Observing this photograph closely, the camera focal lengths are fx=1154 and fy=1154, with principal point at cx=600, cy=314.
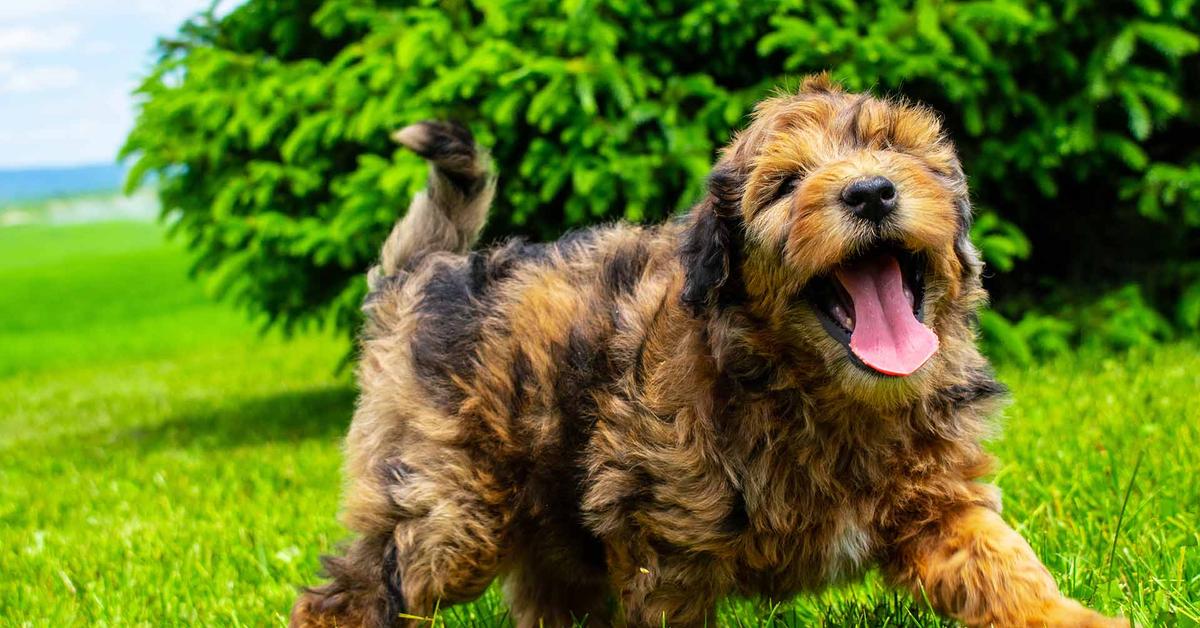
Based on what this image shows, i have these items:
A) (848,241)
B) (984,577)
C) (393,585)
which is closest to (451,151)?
(393,585)

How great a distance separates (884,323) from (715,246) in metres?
0.44

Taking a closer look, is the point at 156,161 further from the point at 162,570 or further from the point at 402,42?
the point at 162,570

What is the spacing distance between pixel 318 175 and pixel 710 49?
102 inches

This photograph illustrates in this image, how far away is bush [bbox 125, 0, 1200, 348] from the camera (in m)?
6.35

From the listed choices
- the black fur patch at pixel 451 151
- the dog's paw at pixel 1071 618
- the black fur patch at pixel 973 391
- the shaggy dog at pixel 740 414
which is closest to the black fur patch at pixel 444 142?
the black fur patch at pixel 451 151

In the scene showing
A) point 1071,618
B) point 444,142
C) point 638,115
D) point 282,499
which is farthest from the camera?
point 638,115

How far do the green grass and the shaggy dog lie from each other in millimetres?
302

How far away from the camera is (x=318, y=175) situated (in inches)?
289

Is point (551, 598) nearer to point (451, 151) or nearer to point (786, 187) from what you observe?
point (451, 151)

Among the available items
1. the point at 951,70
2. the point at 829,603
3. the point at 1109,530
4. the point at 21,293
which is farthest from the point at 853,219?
the point at 21,293

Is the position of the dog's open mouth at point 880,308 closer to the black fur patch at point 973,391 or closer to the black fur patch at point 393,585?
the black fur patch at point 973,391

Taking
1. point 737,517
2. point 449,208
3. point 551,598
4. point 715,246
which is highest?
point 715,246

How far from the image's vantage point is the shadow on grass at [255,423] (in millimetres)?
7980

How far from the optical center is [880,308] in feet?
8.66
